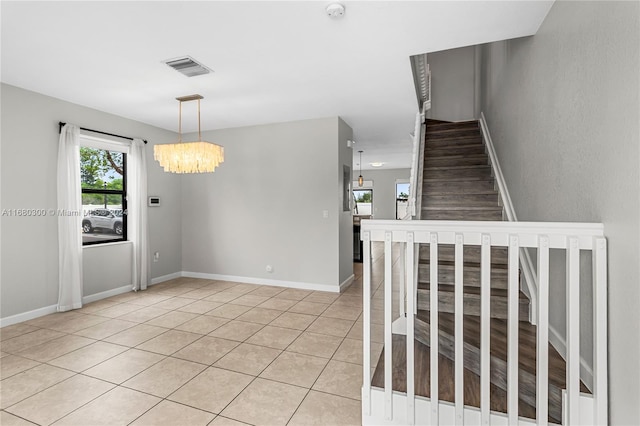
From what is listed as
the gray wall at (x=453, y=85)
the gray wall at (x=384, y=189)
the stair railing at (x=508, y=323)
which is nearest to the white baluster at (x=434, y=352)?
the stair railing at (x=508, y=323)

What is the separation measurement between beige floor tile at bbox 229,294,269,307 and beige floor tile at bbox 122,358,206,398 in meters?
1.55

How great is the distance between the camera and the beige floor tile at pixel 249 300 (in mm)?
4230

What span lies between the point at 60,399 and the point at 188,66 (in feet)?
9.32

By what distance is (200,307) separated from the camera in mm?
4070

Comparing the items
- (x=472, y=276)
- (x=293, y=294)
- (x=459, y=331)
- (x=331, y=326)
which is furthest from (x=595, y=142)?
(x=293, y=294)

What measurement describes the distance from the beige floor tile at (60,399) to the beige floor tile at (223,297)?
6.59ft

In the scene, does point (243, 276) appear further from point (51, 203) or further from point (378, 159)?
point (378, 159)

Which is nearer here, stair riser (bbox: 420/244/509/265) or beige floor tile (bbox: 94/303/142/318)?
stair riser (bbox: 420/244/509/265)

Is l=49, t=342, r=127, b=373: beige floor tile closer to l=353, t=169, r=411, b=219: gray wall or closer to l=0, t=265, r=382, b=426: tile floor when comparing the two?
l=0, t=265, r=382, b=426: tile floor

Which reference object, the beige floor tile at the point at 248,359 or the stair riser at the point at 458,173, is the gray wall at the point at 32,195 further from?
the stair riser at the point at 458,173

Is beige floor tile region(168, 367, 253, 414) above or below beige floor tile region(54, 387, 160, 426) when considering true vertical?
above

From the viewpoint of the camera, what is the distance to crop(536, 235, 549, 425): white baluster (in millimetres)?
1520

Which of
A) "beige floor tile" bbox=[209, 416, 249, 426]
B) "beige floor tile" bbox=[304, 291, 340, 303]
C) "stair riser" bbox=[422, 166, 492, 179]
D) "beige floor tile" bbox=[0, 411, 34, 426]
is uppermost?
"stair riser" bbox=[422, 166, 492, 179]

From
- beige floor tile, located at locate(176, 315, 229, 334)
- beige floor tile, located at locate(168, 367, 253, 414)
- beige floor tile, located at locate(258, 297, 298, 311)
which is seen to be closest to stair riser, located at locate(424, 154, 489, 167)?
beige floor tile, located at locate(258, 297, 298, 311)
